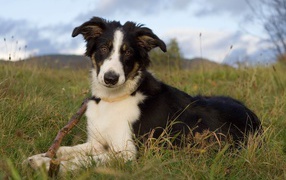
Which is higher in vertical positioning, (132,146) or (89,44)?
(89,44)

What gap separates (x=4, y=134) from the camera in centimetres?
450

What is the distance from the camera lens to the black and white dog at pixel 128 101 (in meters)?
4.26

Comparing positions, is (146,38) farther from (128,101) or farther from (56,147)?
(56,147)

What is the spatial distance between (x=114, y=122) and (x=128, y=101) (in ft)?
0.86

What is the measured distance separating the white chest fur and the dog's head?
270mm

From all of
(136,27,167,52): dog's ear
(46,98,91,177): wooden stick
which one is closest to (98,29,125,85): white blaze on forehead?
(136,27,167,52): dog's ear

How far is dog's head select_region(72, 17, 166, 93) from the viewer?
4.16 metres

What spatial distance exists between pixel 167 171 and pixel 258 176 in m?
0.84

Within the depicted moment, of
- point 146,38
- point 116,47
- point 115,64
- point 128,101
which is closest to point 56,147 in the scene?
point 128,101

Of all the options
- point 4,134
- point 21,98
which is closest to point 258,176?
point 4,134

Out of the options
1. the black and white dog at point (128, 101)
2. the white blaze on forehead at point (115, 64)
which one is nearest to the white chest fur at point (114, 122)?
the black and white dog at point (128, 101)

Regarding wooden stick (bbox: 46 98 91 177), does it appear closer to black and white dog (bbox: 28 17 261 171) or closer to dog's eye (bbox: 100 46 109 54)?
black and white dog (bbox: 28 17 261 171)

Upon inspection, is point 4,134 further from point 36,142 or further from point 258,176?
point 258,176

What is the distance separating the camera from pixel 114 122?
4.39 meters
